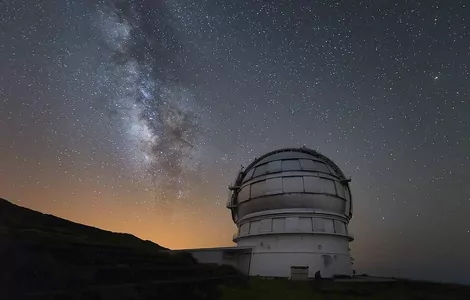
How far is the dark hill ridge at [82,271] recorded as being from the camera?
18.4 feet

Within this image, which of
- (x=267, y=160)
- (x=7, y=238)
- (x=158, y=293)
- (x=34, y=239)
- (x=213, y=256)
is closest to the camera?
(x=7, y=238)

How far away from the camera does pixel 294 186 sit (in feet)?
83.9

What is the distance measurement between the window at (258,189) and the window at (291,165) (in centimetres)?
243

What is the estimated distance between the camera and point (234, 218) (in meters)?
30.6

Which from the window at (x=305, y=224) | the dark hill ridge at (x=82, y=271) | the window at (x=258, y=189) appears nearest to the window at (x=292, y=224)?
the window at (x=305, y=224)

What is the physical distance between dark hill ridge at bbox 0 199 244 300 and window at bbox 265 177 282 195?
1466 centimetres

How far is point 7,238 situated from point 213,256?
2028 cm

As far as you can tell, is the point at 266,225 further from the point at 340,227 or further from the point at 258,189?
the point at 340,227

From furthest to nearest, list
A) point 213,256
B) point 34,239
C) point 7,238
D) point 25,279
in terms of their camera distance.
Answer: point 213,256
point 34,239
point 7,238
point 25,279

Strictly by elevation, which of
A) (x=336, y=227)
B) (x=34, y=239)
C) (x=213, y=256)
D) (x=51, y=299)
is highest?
(x=336, y=227)

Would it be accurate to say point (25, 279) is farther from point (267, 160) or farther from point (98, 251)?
point (267, 160)

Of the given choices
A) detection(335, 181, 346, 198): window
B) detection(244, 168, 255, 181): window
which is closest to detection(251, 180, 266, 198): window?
detection(244, 168, 255, 181): window

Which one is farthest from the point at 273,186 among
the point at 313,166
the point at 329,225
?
the point at 329,225

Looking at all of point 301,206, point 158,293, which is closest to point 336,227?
point 301,206
